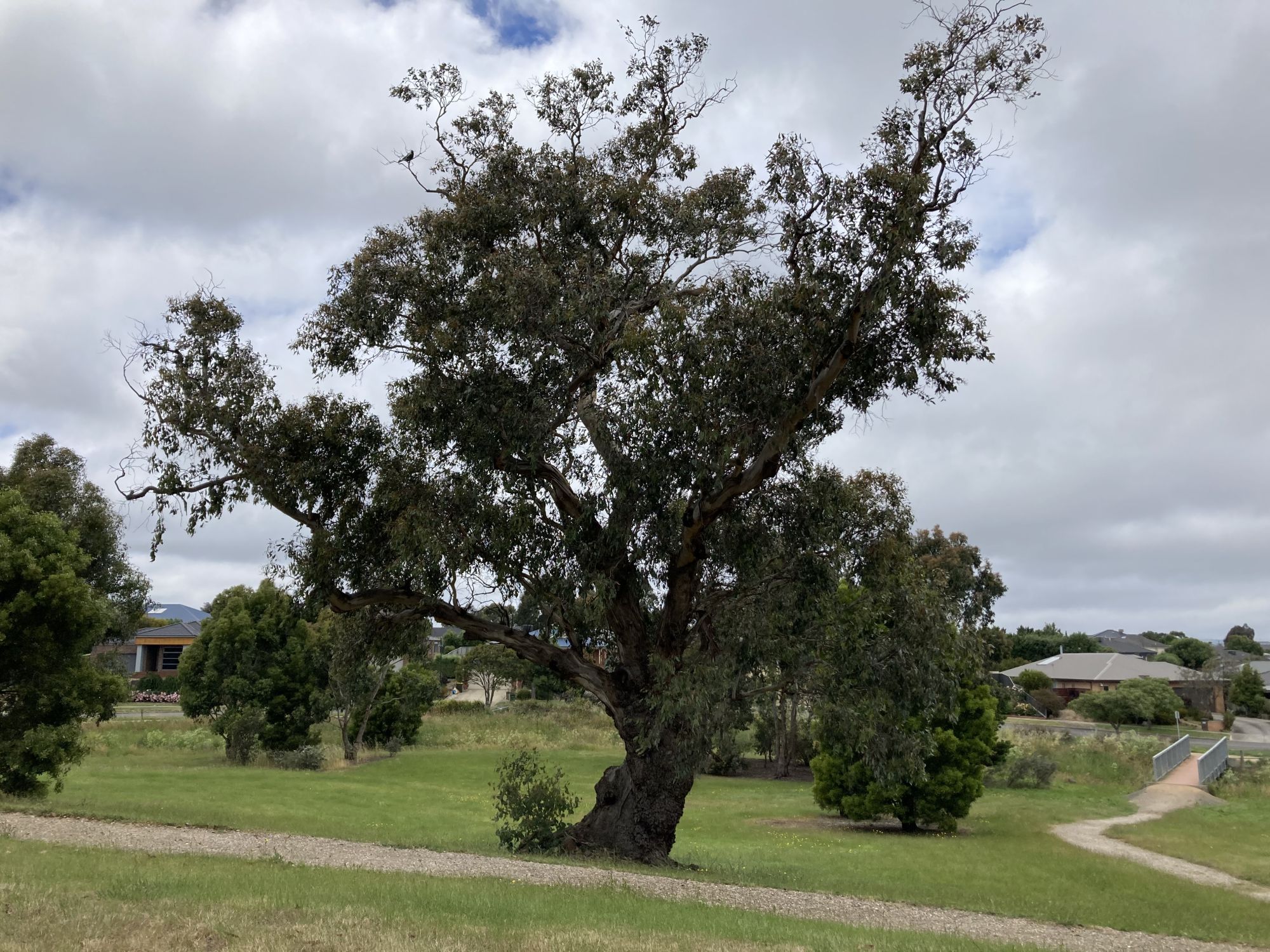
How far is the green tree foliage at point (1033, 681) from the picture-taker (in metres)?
71.5

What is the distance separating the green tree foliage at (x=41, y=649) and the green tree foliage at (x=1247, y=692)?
2780 inches

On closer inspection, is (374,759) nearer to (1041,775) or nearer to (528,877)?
(1041,775)

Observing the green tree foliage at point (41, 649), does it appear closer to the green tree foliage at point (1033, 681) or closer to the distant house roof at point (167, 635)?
the distant house roof at point (167, 635)

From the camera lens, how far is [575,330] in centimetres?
1488

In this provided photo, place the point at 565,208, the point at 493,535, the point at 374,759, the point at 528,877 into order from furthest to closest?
1. the point at 374,759
2. the point at 565,208
3. the point at 493,535
4. the point at 528,877

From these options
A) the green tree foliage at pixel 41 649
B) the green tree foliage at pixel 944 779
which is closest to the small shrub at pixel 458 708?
the green tree foliage at pixel 944 779

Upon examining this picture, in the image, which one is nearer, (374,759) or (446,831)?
(446,831)

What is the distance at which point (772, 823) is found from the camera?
27.2 meters

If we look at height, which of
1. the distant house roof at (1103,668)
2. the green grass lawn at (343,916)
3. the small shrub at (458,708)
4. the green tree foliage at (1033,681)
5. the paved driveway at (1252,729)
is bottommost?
Result: the paved driveway at (1252,729)

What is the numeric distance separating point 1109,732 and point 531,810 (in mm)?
46085

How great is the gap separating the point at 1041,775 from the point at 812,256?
2938 centimetres

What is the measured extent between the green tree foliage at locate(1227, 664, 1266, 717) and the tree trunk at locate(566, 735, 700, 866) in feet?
212

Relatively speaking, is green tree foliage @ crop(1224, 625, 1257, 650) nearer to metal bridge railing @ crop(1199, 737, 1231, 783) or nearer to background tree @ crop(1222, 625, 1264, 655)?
background tree @ crop(1222, 625, 1264, 655)

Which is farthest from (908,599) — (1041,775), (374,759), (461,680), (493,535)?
(461,680)
